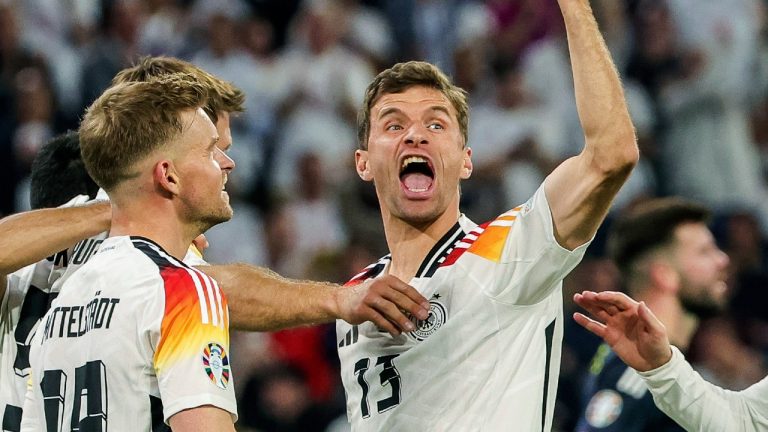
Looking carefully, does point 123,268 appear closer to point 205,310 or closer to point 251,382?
point 205,310

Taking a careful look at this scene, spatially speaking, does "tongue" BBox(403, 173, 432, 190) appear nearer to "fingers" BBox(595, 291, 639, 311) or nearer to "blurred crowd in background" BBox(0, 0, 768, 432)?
"fingers" BBox(595, 291, 639, 311)

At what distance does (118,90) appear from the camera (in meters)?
3.55

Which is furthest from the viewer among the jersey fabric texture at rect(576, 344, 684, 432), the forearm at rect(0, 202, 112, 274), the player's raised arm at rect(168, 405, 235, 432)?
the jersey fabric texture at rect(576, 344, 684, 432)

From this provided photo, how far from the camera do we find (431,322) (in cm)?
395

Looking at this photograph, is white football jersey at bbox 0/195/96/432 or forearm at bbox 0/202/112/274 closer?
forearm at bbox 0/202/112/274

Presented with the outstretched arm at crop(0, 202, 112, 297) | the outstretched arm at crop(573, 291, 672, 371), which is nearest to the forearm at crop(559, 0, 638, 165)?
the outstretched arm at crop(573, 291, 672, 371)

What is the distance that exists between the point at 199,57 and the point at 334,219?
6.50ft

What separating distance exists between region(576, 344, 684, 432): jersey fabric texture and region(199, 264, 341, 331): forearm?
6.66ft

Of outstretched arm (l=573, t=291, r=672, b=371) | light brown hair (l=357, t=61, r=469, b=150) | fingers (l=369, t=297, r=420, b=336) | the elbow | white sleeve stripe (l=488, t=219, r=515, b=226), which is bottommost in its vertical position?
outstretched arm (l=573, t=291, r=672, b=371)

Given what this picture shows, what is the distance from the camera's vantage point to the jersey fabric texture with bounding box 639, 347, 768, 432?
4633 millimetres

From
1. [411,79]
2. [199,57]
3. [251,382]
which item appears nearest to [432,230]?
[411,79]

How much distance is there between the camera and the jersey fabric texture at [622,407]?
18.8 feet

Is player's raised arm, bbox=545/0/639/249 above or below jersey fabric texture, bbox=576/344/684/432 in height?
above

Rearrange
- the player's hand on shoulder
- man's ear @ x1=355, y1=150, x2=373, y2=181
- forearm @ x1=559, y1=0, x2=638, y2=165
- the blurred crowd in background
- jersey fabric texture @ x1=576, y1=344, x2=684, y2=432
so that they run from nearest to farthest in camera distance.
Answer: forearm @ x1=559, y1=0, x2=638, y2=165 < the player's hand on shoulder < man's ear @ x1=355, y1=150, x2=373, y2=181 < jersey fabric texture @ x1=576, y1=344, x2=684, y2=432 < the blurred crowd in background
